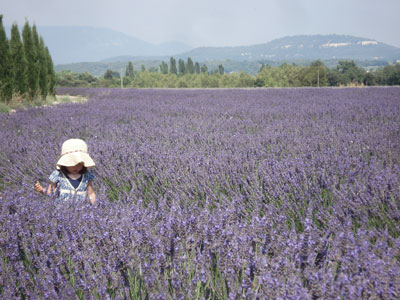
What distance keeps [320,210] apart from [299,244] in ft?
2.05

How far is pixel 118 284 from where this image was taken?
1.33 metres

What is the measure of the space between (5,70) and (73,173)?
972cm

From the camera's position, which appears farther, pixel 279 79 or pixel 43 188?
pixel 279 79

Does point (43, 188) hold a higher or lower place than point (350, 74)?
higher

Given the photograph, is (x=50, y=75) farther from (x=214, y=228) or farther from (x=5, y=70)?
(x=214, y=228)

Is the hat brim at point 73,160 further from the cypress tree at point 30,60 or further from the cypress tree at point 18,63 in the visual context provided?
the cypress tree at point 30,60

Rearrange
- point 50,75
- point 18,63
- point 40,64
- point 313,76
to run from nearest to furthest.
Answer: point 18,63 → point 40,64 → point 50,75 → point 313,76

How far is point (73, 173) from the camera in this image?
9.68 feet

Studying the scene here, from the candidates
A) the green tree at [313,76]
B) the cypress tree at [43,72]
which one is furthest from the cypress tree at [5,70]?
the green tree at [313,76]

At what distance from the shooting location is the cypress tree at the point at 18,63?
11832 millimetres

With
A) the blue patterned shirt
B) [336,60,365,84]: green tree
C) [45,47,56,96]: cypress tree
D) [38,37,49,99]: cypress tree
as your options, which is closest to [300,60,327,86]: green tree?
[336,60,365,84]: green tree

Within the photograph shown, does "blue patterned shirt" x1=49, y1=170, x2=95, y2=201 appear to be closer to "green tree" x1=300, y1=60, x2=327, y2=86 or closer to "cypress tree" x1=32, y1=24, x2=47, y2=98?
"cypress tree" x1=32, y1=24, x2=47, y2=98

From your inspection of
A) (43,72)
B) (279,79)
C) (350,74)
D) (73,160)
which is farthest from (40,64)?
(350,74)

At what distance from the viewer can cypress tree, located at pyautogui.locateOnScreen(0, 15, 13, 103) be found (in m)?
10.9
